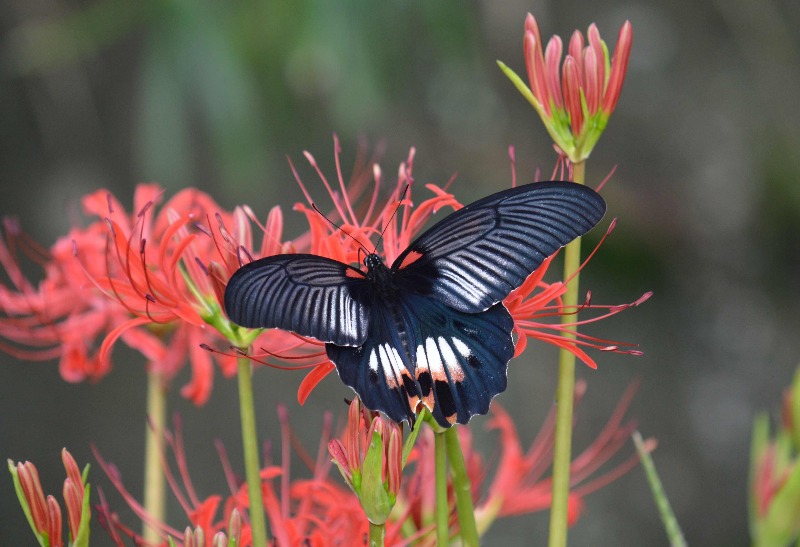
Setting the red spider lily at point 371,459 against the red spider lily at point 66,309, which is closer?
the red spider lily at point 371,459

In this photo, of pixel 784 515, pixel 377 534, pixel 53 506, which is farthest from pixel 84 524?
pixel 784 515

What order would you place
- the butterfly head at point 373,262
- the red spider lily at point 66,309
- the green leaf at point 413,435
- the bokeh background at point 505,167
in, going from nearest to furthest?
the green leaf at point 413,435 < the butterfly head at point 373,262 < the red spider lily at point 66,309 < the bokeh background at point 505,167

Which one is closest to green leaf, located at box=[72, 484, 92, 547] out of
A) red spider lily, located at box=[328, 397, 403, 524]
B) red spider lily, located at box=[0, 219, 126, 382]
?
red spider lily, located at box=[328, 397, 403, 524]

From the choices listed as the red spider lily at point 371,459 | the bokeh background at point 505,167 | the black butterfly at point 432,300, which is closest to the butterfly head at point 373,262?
the black butterfly at point 432,300

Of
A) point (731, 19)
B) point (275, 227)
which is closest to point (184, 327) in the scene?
point (275, 227)

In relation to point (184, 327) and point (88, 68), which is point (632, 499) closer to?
point (88, 68)

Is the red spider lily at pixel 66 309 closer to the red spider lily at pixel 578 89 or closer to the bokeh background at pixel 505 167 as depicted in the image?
the red spider lily at pixel 578 89

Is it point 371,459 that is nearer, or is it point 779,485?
point 371,459

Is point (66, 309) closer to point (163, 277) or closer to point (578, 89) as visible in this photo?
point (163, 277)
